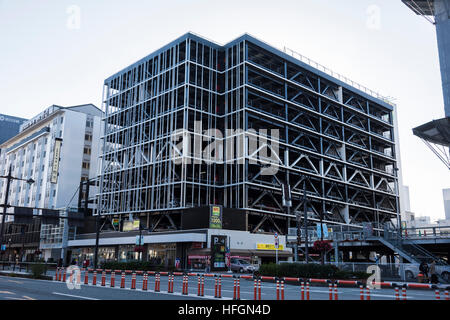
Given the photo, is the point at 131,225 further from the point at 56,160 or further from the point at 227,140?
the point at 56,160

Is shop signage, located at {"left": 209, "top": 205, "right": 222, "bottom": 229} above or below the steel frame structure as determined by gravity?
below

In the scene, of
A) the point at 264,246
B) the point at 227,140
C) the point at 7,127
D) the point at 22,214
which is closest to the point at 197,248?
the point at 264,246

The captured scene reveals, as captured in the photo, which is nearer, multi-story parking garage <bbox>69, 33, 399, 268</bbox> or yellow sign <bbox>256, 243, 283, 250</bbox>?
yellow sign <bbox>256, 243, 283, 250</bbox>

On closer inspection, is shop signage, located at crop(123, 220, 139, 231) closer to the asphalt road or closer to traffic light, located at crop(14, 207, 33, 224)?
traffic light, located at crop(14, 207, 33, 224)

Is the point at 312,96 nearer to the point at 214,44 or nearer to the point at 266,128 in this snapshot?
the point at 266,128

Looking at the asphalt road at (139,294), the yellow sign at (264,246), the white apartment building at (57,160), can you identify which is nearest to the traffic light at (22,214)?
the asphalt road at (139,294)

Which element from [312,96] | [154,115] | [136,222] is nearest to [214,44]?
[154,115]

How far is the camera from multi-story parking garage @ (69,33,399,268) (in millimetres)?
61500

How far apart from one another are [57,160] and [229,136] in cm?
4198

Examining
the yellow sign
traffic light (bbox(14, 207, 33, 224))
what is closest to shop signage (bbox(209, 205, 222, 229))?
the yellow sign

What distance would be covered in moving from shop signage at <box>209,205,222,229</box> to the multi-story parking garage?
112 cm

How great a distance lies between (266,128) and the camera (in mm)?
67250

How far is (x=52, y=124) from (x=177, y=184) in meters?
48.4

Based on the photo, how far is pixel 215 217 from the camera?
178 feet
